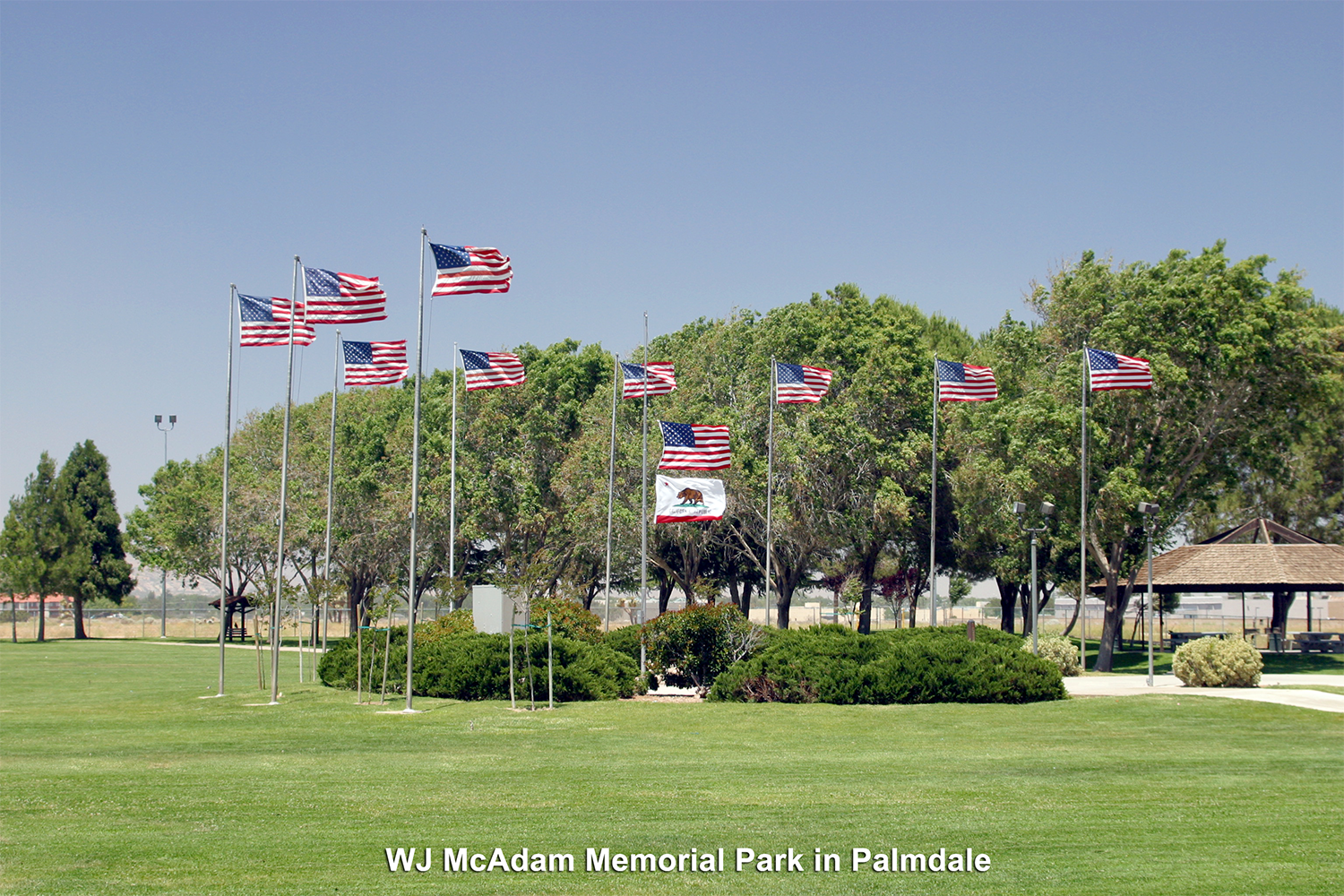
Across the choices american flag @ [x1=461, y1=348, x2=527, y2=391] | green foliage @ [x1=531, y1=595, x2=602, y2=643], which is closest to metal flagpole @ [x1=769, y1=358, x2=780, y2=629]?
green foliage @ [x1=531, y1=595, x2=602, y2=643]

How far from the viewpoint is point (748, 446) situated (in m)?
46.3

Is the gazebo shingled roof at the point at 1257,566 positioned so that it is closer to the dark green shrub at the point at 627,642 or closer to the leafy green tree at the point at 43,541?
the dark green shrub at the point at 627,642

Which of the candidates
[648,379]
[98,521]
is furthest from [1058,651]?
[98,521]

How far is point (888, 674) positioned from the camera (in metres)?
22.7

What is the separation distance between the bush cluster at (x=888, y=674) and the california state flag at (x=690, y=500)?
5853 millimetres

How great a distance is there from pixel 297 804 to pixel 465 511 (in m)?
42.4

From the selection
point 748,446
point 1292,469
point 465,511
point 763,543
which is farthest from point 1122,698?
point 465,511

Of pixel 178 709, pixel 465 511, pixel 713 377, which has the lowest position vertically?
pixel 178 709

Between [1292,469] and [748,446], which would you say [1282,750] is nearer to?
[748,446]

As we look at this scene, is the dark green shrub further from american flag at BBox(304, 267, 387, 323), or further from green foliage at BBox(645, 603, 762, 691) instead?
american flag at BBox(304, 267, 387, 323)

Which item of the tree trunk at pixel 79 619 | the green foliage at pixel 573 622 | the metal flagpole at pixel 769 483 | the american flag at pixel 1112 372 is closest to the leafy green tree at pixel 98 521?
the tree trunk at pixel 79 619

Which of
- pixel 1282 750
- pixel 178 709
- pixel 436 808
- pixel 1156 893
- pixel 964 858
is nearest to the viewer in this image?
pixel 1156 893

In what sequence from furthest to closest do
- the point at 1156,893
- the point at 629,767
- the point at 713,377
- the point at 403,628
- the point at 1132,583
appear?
the point at 713,377 < the point at 1132,583 < the point at 403,628 < the point at 629,767 < the point at 1156,893

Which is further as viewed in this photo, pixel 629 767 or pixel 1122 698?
pixel 1122 698
